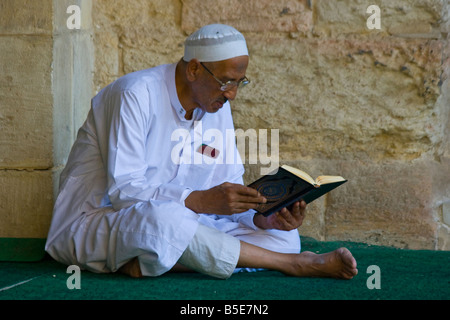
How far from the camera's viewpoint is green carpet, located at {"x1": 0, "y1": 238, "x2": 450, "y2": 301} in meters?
2.78

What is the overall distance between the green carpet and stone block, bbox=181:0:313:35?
167cm

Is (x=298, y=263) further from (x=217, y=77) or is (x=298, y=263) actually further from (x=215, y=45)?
(x=215, y=45)

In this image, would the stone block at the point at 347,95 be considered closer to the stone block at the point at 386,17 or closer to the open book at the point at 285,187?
the stone block at the point at 386,17

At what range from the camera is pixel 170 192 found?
10.2ft

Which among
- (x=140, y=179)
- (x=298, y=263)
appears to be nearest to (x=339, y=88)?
(x=298, y=263)

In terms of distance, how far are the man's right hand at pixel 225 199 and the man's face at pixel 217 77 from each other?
20.5 inches

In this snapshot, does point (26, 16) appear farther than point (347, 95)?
No

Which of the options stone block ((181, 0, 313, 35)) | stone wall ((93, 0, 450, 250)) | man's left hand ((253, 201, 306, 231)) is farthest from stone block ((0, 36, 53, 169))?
man's left hand ((253, 201, 306, 231))

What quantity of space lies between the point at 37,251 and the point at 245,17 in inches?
78.0

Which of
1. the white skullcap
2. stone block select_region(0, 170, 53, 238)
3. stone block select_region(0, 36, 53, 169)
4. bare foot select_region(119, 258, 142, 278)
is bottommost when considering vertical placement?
bare foot select_region(119, 258, 142, 278)

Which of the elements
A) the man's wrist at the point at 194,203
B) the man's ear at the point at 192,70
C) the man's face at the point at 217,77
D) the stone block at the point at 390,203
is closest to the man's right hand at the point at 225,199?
the man's wrist at the point at 194,203

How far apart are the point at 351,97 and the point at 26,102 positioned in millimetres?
2060

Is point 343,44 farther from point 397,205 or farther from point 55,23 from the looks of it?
point 55,23

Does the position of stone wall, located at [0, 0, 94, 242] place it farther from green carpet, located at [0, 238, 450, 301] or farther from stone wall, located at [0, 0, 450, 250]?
green carpet, located at [0, 238, 450, 301]
